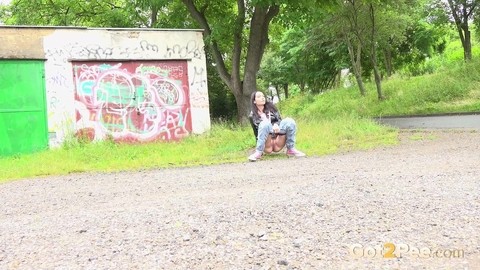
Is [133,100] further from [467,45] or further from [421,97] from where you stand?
[467,45]

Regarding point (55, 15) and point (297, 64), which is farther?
point (297, 64)

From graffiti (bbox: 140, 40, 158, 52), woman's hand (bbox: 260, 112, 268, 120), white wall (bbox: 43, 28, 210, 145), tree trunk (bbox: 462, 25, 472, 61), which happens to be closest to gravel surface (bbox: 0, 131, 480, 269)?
woman's hand (bbox: 260, 112, 268, 120)

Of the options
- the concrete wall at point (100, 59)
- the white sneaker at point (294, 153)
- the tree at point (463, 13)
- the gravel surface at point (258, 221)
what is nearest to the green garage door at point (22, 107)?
the concrete wall at point (100, 59)

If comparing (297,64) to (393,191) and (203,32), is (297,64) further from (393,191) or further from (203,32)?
(393,191)

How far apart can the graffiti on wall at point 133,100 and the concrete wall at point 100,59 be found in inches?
1.0

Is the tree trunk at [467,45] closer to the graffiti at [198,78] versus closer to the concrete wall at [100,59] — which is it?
the graffiti at [198,78]

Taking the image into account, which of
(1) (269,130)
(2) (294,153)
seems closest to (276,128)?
(1) (269,130)

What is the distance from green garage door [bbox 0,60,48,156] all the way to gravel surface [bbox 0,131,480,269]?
5388 millimetres

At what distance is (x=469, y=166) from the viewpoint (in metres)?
6.36

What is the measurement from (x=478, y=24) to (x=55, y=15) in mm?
19873

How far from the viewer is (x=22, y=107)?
39.4 ft

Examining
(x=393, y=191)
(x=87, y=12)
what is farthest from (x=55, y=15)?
(x=393, y=191)

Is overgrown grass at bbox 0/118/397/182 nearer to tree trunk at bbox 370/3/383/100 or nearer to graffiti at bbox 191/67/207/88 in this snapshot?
graffiti at bbox 191/67/207/88

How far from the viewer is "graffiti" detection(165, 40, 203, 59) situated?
13508 mm
